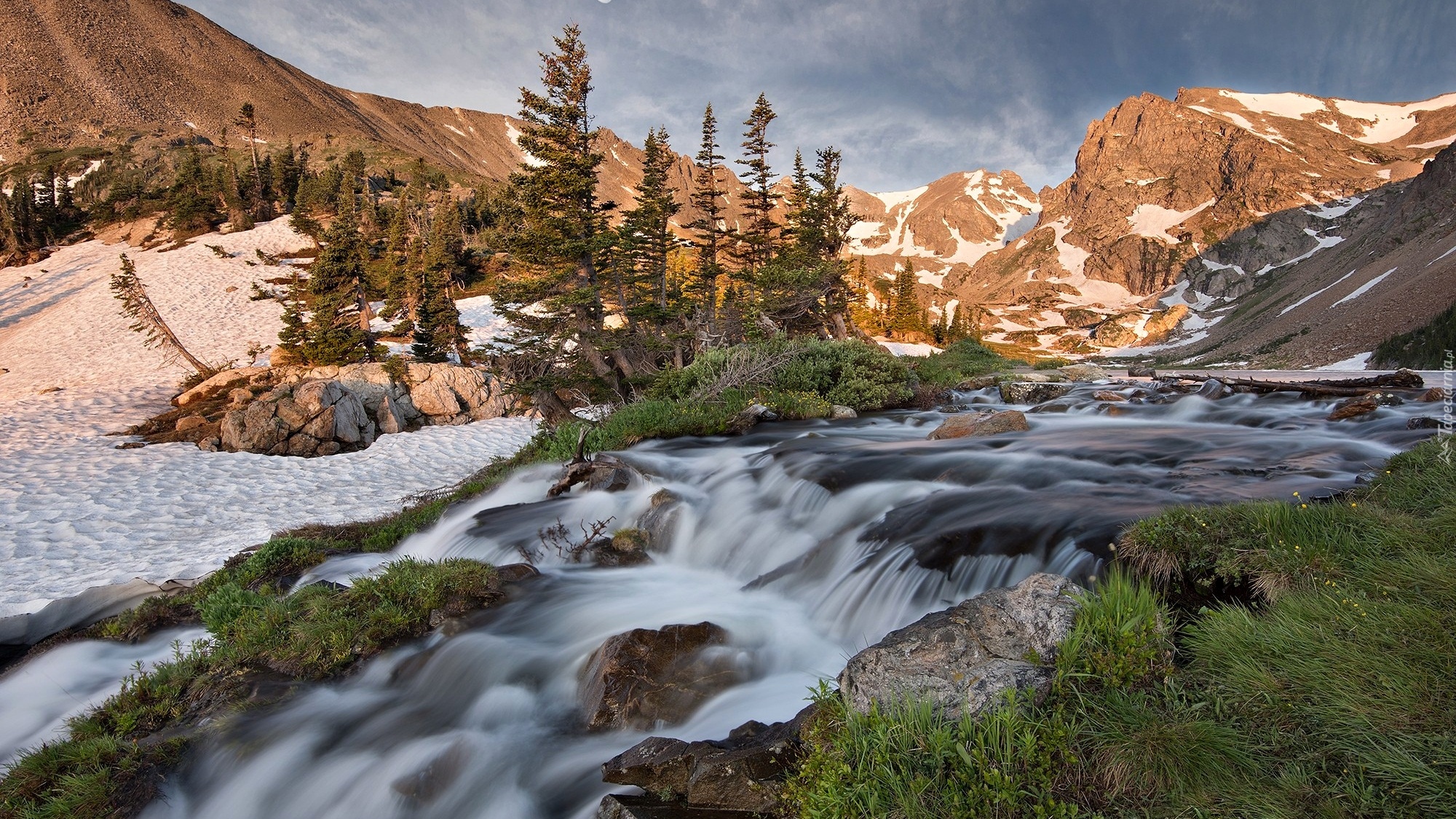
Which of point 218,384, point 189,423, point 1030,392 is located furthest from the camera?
point 218,384

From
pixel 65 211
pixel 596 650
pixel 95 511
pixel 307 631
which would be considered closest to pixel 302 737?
pixel 307 631

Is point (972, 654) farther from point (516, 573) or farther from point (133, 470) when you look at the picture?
point (133, 470)

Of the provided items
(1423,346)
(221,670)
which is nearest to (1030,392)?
(221,670)

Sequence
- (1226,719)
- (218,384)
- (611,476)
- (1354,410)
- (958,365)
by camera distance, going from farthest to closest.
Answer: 1. (958,365)
2. (218,384)
3. (1354,410)
4. (611,476)
5. (1226,719)

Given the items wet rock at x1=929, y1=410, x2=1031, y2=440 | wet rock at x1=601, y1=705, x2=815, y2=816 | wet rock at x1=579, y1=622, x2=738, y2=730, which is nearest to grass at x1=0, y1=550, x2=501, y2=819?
wet rock at x1=579, y1=622, x2=738, y2=730

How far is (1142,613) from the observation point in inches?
132

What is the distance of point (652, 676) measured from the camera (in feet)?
16.0

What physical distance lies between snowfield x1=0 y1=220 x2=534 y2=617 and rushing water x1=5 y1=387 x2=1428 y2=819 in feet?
21.2

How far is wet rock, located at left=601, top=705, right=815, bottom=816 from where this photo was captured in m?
3.28

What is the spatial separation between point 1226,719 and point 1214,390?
16545 mm

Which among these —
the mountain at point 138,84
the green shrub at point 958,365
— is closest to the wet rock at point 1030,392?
the green shrub at point 958,365

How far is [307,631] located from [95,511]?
1397 cm

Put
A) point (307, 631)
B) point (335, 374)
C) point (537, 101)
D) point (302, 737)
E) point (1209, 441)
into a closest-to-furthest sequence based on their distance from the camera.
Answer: point (302, 737)
point (307, 631)
point (1209, 441)
point (537, 101)
point (335, 374)

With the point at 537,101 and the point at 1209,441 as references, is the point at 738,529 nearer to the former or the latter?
the point at 1209,441
